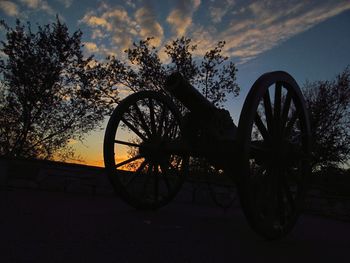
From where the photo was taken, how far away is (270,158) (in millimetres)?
3443

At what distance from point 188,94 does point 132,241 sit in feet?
5.88

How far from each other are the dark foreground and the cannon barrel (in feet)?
4.33

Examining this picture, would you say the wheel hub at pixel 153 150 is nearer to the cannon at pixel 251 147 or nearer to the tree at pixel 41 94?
the cannon at pixel 251 147

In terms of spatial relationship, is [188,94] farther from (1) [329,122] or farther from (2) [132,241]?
(1) [329,122]

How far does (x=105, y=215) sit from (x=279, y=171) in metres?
1.99

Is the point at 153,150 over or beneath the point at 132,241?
over

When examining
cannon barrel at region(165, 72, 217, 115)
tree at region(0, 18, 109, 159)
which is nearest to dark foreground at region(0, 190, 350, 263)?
cannon barrel at region(165, 72, 217, 115)

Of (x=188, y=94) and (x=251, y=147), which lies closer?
(x=251, y=147)

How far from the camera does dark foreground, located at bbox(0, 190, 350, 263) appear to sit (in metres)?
2.20

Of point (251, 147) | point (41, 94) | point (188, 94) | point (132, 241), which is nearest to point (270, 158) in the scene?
point (251, 147)

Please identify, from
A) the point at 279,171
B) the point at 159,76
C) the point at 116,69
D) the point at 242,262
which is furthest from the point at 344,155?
the point at 242,262

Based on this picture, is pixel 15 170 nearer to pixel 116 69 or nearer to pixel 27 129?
pixel 27 129

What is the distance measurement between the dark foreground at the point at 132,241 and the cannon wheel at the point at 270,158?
0.24m

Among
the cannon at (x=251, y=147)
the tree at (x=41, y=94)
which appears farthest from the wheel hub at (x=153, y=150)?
the tree at (x=41, y=94)
